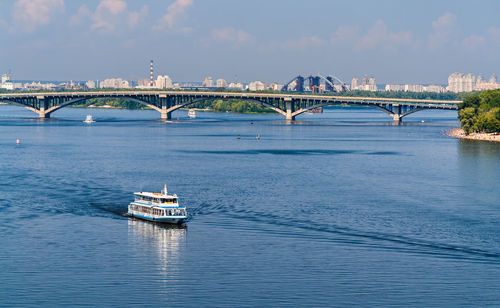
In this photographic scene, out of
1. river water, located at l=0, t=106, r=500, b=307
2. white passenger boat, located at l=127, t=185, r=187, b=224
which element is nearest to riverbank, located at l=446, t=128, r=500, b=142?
river water, located at l=0, t=106, r=500, b=307

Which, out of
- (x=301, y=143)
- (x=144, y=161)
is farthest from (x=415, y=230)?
(x=301, y=143)

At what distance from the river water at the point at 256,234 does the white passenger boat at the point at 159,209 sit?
32.3 inches

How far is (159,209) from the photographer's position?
57.0 m

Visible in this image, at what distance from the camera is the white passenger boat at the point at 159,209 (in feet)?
184

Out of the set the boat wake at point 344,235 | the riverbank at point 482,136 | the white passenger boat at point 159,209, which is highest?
the riverbank at point 482,136

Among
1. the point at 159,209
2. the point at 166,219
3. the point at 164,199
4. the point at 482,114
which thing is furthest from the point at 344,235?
the point at 482,114

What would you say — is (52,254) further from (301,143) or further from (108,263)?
(301,143)

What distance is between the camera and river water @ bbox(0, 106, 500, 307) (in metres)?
39.2

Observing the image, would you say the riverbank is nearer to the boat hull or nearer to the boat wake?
the boat wake

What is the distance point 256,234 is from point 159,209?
866cm

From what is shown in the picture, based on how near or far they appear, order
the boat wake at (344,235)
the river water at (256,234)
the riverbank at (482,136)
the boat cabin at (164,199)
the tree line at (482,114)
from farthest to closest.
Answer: the tree line at (482,114), the riverbank at (482,136), the boat cabin at (164,199), the boat wake at (344,235), the river water at (256,234)

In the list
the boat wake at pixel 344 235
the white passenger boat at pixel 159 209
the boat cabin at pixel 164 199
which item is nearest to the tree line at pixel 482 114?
the boat wake at pixel 344 235

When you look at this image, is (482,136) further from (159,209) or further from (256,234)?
(256,234)

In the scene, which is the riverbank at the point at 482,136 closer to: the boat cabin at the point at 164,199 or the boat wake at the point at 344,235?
the boat wake at the point at 344,235
